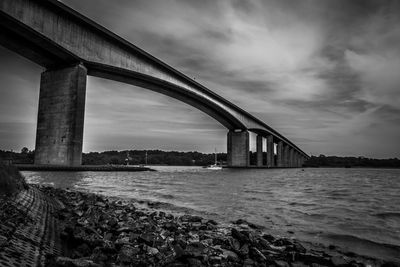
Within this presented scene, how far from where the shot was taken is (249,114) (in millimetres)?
69000

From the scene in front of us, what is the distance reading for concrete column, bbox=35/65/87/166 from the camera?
90.7 feet

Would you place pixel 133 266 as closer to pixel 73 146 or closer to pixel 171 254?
pixel 171 254

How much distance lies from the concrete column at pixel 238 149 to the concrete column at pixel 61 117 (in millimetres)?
47183

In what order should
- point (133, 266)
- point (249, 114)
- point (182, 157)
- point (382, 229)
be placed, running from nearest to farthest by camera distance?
point (133, 266)
point (382, 229)
point (249, 114)
point (182, 157)

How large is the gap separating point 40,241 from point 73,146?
27.4 metres

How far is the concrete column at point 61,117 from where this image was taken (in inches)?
1089

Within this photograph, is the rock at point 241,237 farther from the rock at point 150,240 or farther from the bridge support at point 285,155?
the bridge support at point 285,155

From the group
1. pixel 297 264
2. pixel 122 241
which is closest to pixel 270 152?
pixel 297 264

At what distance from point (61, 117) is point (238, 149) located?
49.5 metres

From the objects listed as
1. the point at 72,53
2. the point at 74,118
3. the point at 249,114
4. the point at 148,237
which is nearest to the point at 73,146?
the point at 74,118

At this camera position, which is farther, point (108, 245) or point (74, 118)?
point (74, 118)

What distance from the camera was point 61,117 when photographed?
2869cm

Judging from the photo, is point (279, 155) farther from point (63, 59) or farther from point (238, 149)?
point (63, 59)

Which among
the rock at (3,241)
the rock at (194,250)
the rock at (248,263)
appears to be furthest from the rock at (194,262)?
the rock at (3,241)
